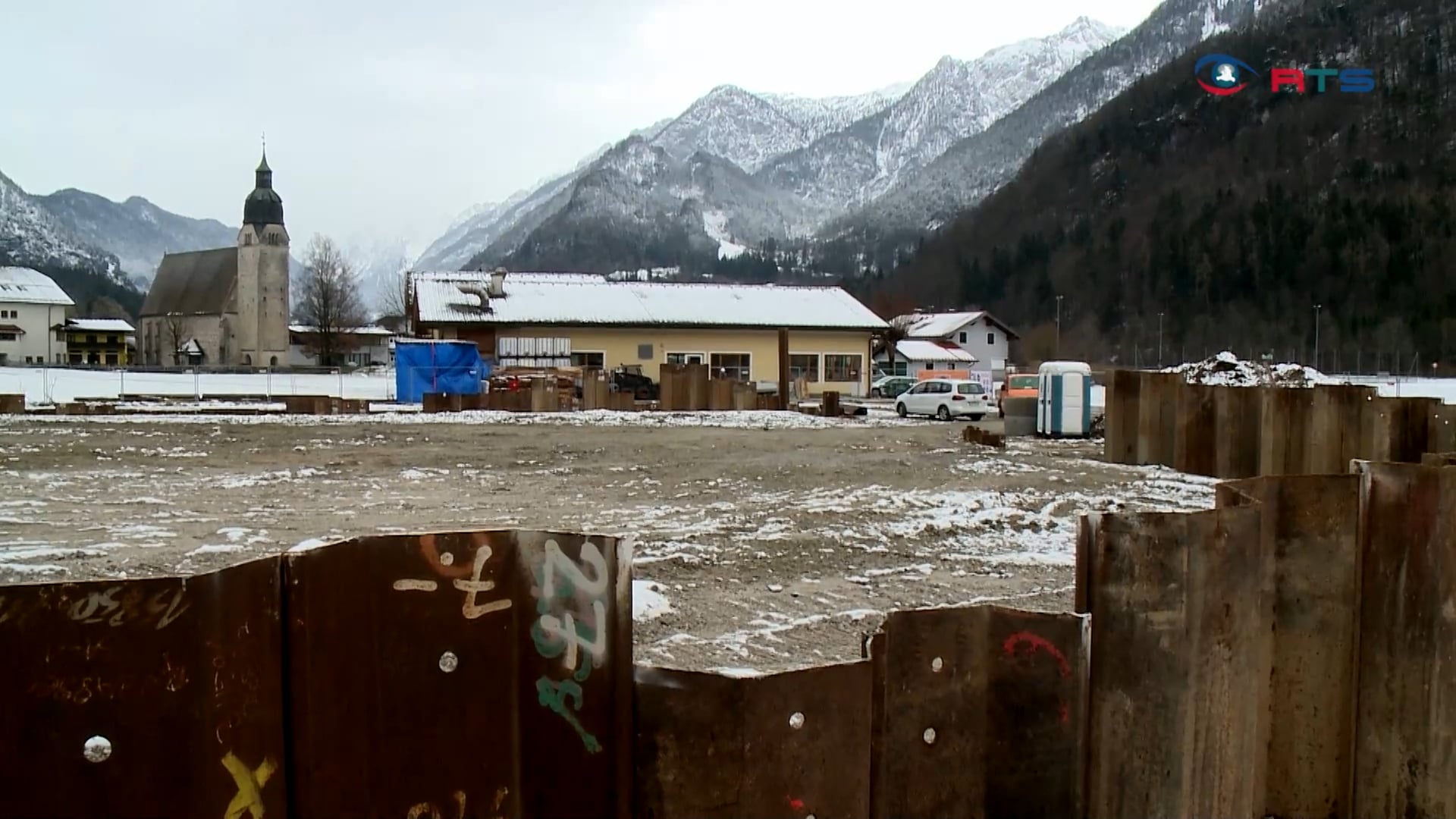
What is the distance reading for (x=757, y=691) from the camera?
335 centimetres

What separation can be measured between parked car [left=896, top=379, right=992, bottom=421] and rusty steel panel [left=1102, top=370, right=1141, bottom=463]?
18072 mm

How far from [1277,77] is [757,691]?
176m

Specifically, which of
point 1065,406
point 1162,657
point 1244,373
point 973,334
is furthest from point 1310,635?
point 973,334

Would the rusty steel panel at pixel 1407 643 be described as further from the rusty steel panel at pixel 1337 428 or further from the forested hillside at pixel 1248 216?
the forested hillside at pixel 1248 216

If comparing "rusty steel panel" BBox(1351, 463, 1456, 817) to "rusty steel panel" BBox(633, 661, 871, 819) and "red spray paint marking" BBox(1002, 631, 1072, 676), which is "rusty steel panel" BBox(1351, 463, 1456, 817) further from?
"rusty steel panel" BBox(633, 661, 871, 819)

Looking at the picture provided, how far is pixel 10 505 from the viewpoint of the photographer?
12.3 metres

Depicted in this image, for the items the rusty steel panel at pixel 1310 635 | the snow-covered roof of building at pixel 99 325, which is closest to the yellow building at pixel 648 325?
the rusty steel panel at pixel 1310 635

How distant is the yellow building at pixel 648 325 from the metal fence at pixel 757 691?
51399 mm

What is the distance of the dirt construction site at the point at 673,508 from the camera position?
27.0 ft

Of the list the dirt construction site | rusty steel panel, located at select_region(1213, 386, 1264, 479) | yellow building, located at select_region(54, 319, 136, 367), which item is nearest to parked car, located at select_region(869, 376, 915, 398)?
the dirt construction site

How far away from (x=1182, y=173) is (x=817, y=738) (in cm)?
16386

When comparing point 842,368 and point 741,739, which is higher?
point 842,368

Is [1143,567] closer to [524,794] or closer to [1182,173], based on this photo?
[524,794]

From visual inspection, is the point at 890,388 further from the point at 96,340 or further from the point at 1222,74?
the point at 1222,74
